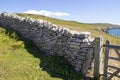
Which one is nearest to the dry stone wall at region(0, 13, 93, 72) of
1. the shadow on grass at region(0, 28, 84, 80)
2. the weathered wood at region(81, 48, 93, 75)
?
the weathered wood at region(81, 48, 93, 75)

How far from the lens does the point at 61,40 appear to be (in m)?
18.6

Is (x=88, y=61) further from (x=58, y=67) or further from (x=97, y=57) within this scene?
(x=58, y=67)

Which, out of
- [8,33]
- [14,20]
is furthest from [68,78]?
[14,20]

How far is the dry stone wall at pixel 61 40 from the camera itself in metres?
16.4

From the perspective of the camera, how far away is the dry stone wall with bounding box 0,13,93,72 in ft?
53.8

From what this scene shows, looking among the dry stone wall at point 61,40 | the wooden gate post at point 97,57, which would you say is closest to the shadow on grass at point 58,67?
the dry stone wall at point 61,40

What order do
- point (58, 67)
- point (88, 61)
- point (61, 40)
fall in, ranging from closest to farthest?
point (88, 61), point (58, 67), point (61, 40)

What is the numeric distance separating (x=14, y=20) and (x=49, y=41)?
12.1 meters

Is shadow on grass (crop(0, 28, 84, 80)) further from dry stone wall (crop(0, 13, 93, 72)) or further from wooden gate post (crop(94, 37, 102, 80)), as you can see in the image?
wooden gate post (crop(94, 37, 102, 80))

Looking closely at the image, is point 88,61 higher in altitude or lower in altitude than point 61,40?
lower

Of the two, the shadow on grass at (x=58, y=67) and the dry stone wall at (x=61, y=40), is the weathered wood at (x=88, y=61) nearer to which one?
the dry stone wall at (x=61, y=40)

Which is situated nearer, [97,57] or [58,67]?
[97,57]

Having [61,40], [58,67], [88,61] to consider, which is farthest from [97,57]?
[61,40]

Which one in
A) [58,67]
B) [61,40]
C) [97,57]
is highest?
[61,40]
